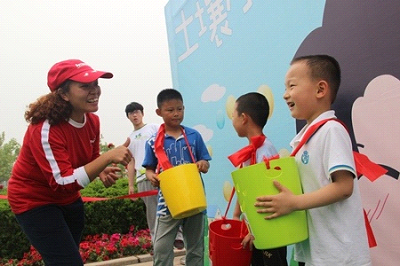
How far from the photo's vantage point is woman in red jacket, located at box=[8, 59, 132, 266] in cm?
201

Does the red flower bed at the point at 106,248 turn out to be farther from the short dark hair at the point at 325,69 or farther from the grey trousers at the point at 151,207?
the short dark hair at the point at 325,69

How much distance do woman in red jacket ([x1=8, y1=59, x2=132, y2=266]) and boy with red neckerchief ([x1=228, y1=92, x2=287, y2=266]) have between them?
0.61 meters

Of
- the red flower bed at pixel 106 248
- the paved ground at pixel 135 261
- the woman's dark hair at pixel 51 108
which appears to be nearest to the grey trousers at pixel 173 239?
the woman's dark hair at pixel 51 108

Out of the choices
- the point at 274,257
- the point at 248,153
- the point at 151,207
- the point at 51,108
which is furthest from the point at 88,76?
the point at 151,207

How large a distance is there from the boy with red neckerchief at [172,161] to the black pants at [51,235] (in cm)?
68

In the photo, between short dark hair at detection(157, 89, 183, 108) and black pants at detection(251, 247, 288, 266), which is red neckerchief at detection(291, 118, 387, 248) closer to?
black pants at detection(251, 247, 288, 266)

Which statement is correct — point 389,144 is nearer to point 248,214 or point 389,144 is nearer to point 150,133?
point 248,214

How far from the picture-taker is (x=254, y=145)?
216 cm

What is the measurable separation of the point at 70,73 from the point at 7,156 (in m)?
44.0

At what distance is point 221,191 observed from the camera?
347 centimetres

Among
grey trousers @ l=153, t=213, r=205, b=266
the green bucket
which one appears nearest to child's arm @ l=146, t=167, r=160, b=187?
grey trousers @ l=153, t=213, r=205, b=266

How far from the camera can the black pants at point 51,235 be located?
6.59 ft

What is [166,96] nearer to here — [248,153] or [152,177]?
[152,177]

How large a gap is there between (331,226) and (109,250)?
385 centimetres
